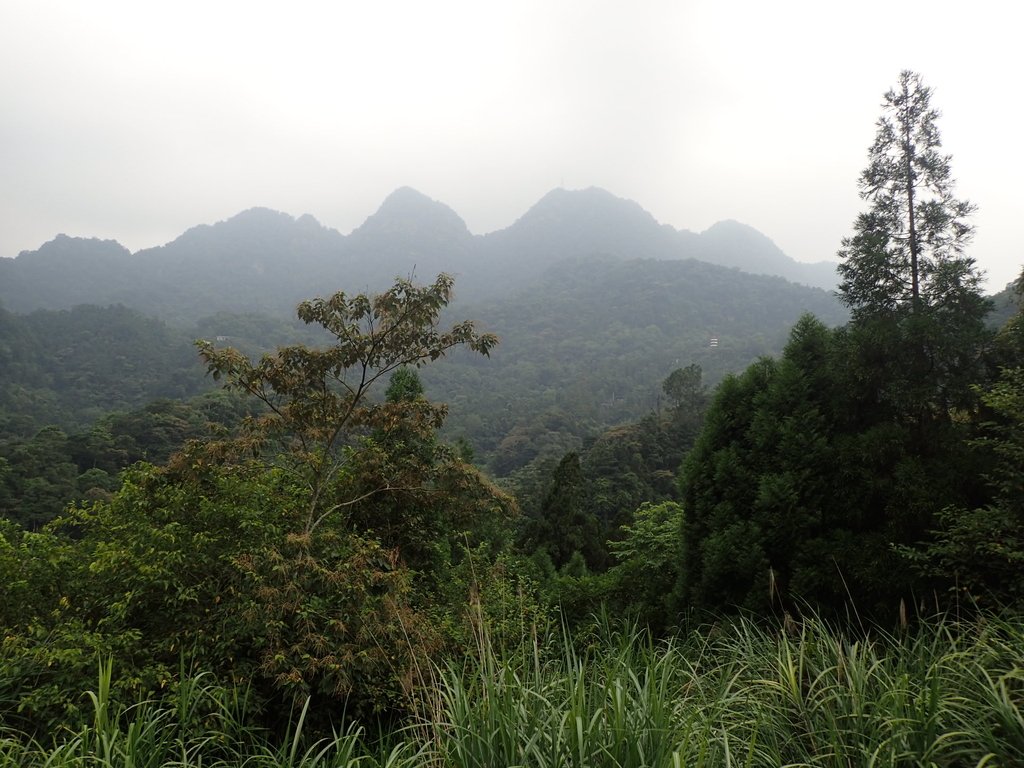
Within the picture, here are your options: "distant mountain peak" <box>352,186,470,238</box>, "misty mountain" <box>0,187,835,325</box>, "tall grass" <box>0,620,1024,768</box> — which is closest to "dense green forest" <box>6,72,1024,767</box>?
"tall grass" <box>0,620,1024,768</box>

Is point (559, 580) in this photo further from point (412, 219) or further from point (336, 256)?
point (412, 219)

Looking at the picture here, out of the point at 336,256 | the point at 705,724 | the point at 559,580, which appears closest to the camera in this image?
the point at 705,724

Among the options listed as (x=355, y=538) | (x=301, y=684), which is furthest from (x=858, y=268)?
(x=301, y=684)

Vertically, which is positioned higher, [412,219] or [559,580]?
[412,219]

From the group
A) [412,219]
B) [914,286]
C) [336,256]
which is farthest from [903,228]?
[412,219]

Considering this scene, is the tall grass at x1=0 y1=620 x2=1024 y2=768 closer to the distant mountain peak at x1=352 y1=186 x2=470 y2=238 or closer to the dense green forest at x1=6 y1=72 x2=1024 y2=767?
the dense green forest at x1=6 y1=72 x2=1024 y2=767

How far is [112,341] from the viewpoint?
219 ft

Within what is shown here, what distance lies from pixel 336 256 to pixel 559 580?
167 m

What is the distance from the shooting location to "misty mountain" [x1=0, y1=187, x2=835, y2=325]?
115188mm

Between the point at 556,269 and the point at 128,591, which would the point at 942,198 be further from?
the point at 556,269

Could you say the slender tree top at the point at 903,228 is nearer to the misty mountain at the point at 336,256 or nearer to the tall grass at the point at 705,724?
the tall grass at the point at 705,724

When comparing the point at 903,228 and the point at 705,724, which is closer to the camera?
the point at 705,724

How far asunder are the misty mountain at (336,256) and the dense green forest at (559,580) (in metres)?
104

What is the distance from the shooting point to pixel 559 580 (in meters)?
10.4
